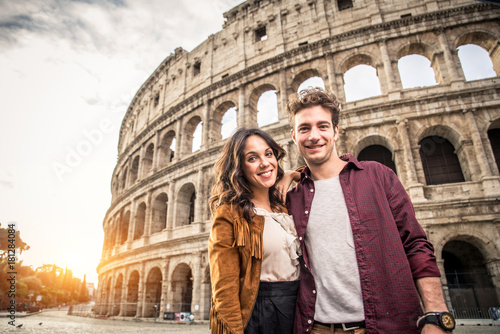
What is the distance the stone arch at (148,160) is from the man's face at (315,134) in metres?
19.0

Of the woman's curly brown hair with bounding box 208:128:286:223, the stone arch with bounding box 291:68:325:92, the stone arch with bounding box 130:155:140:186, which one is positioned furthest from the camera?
the stone arch with bounding box 130:155:140:186

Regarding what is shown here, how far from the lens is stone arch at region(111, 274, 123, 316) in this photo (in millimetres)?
17969

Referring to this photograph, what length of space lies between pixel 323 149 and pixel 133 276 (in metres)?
18.5

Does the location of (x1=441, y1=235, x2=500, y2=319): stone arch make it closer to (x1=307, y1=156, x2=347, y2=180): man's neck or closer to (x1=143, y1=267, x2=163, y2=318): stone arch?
(x1=307, y1=156, x2=347, y2=180): man's neck

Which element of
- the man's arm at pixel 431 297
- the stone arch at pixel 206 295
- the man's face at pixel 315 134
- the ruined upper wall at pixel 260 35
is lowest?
the stone arch at pixel 206 295

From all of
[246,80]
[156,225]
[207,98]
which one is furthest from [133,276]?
[246,80]

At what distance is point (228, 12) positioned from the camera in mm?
17609

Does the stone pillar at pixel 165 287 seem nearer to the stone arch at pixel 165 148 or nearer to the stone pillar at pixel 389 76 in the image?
the stone arch at pixel 165 148

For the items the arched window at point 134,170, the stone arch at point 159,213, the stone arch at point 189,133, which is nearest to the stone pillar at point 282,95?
the stone arch at point 189,133

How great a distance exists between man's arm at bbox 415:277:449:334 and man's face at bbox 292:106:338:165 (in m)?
1.01

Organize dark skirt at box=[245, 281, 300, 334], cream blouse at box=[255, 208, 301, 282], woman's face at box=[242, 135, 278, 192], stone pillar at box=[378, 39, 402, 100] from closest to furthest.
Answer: dark skirt at box=[245, 281, 300, 334]
cream blouse at box=[255, 208, 301, 282]
woman's face at box=[242, 135, 278, 192]
stone pillar at box=[378, 39, 402, 100]

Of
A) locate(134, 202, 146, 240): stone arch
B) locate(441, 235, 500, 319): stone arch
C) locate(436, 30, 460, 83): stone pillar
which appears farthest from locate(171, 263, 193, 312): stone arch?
locate(436, 30, 460, 83): stone pillar

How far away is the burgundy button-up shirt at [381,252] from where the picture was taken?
1.52 metres

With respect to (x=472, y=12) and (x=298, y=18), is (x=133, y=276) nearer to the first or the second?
(x=298, y=18)
